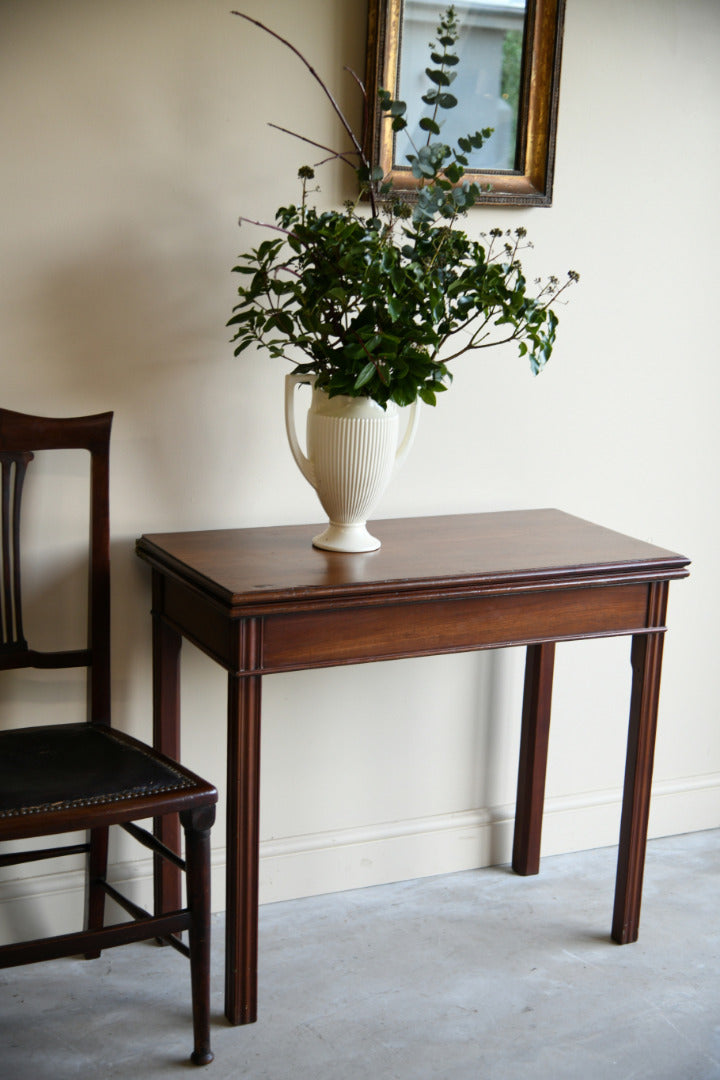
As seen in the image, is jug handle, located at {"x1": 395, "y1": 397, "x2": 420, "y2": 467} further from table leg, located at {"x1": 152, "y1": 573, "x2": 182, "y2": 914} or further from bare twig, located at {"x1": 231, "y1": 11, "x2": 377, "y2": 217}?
table leg, located at {"x1": 152, "y1": 573, "x2": 182, "y2": 914}

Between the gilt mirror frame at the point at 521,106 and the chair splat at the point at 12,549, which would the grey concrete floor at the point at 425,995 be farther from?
the gilt mirror frame at the point at 521,106

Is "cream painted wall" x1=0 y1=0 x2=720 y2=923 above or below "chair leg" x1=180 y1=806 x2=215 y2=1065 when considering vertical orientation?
above

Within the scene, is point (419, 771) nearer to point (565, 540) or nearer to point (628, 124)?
point (565, 540)

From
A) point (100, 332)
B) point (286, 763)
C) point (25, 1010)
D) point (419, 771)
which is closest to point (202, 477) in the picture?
point (100, 332)

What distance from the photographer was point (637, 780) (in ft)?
Result: 7.74

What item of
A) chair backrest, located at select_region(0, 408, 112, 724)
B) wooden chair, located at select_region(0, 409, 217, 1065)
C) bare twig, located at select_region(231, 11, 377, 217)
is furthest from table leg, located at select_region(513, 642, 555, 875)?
bare twig, located at select_region(231, 11, 377, 217)

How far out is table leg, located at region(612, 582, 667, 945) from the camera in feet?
7.55

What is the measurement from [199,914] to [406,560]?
2.38ft

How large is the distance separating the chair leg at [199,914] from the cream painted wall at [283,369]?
1.67 feet

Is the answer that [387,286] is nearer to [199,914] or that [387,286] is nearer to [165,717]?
[165,717]

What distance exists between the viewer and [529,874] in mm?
Result: 2674

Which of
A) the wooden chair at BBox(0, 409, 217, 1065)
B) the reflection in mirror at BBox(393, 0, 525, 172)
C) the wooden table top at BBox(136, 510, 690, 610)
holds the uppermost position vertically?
the reflection in mirror at BBox(393, 0, 525, 172)

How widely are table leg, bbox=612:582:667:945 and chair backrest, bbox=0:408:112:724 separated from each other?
1067 mm

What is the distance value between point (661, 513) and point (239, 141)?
4.41 feet
